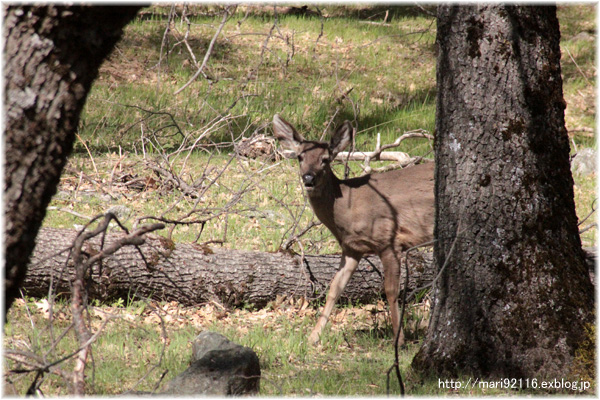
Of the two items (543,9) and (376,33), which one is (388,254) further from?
(376,33)

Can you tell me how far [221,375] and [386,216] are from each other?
2.55 meters

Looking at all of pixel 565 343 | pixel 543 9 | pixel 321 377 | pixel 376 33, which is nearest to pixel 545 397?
pixel 565 343

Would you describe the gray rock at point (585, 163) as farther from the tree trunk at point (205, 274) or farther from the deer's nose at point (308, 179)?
the deer's nose at point (308, 179)

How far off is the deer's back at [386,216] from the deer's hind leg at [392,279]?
0.25ft

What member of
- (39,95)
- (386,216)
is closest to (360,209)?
(386,216)

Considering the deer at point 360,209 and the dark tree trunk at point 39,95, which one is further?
the deer at point 360,209

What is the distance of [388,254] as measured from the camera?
18.4 ft

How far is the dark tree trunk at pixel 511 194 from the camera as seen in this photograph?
3660 mm

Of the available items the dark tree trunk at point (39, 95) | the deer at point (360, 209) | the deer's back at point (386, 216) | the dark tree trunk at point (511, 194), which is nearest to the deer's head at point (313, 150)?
the deer at point (360, 209)

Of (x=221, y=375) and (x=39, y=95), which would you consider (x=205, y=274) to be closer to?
(x=221, y=375)

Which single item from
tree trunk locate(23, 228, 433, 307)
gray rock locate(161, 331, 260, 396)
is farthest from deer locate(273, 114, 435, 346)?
gray rock locate(161, 331, 260, 396)

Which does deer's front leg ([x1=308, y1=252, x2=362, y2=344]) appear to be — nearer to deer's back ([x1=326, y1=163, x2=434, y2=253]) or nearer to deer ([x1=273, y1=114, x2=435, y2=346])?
deer ([x1=273, y1=114, x2=435, y2=346])

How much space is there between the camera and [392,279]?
217 inches

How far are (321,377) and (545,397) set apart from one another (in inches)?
51.8
